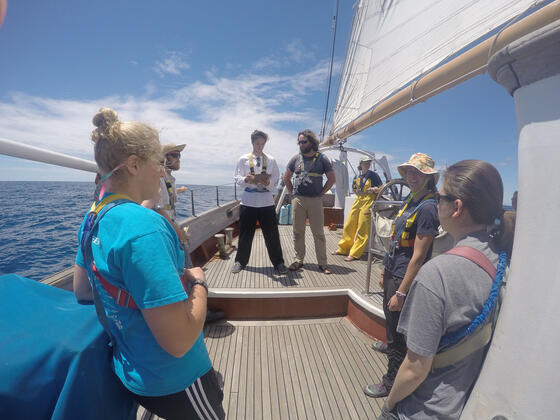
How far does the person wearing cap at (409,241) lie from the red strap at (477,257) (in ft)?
2.27

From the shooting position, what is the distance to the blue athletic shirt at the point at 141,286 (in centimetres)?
62

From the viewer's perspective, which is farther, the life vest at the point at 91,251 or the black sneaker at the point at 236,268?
the black sneaker at the point at 236,268

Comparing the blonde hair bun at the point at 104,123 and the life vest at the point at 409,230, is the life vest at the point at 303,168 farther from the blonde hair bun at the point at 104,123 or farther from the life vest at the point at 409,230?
the blonde hair bun at the point at 104,123

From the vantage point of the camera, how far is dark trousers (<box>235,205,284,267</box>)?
3230 millimetres

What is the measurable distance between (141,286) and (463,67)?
3088 millimetres

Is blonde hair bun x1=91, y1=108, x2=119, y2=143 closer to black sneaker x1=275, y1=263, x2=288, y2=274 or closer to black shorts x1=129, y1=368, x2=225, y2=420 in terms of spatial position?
black shorts x1=129, y1=368, x2=225, y2=420

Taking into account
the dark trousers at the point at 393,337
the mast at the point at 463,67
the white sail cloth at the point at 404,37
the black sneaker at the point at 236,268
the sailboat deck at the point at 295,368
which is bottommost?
the sailboat deck at the point at 295,368

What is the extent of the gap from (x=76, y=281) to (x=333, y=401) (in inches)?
73.1

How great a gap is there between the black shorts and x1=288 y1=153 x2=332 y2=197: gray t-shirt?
8.32 feet

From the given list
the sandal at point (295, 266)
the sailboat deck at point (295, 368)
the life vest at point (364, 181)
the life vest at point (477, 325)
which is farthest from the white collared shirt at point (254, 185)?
the life vest at point (477, 325)

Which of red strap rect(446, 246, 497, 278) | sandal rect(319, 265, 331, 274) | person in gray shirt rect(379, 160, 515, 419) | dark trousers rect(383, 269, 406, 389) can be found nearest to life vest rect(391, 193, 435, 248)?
dark trousers rect(383, 269, 406, 389)

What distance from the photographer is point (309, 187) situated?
10.5 ft

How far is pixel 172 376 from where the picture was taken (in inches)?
31.0

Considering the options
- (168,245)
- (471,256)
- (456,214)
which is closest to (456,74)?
(456,214)
